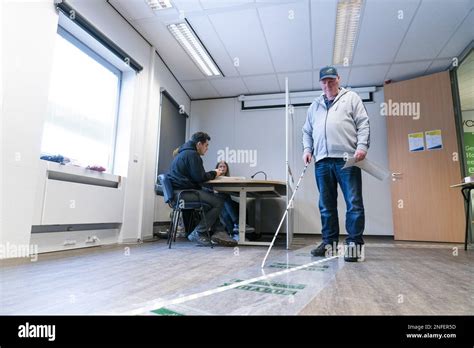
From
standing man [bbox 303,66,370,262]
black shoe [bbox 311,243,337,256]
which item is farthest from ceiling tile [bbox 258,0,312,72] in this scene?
black shoe [bbox 311,243,337,256]

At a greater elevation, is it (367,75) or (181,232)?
(367,75)

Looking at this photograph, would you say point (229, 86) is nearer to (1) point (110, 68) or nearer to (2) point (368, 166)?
(1) point (110, 68)

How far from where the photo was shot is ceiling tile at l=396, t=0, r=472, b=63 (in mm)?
2954

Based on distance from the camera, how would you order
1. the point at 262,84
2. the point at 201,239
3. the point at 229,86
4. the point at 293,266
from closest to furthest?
1. the point at 293,266
2. the point at 201,239
3. the point at 262,84
4. the point at 229,86

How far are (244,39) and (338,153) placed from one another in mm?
2260

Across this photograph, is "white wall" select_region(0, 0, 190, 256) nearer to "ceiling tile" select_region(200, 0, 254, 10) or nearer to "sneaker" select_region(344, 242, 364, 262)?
"ceiling tile" select_region(200, 0, 254, 10)

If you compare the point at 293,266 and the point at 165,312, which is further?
the point at 293,266

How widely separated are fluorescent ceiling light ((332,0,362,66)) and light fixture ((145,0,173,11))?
1.83m

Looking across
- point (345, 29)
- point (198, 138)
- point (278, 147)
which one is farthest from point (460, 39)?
point (198, 138)

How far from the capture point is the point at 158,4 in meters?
3.01

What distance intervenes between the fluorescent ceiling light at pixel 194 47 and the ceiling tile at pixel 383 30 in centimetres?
202

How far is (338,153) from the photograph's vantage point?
2080 millimetres

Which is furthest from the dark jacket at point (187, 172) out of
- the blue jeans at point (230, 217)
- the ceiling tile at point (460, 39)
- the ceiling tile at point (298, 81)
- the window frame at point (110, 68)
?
the ceiling tile at point (460, 39)
